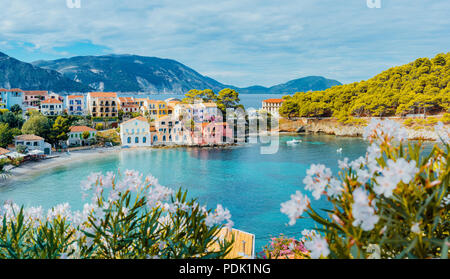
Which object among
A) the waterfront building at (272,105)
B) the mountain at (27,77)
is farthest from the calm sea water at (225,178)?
the mountain at (27,77)

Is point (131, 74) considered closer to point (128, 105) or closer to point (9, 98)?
point (128, 105)

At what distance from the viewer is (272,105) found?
36.1 m

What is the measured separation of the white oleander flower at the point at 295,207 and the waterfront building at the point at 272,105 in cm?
3520

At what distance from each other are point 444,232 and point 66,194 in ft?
42.6

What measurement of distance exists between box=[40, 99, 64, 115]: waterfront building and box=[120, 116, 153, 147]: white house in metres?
7.13

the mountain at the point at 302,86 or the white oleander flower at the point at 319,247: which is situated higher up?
the mountain at the point at 302,86

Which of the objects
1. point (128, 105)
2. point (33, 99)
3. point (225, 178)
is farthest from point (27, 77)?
point (225, 178)

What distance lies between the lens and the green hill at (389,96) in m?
27.2

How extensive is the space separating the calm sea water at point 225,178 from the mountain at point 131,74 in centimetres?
3630

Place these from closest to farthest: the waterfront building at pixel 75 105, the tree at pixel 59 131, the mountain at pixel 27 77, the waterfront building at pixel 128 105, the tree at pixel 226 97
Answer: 1. the tree at pixel 59 131
2. the waterfront building at pixel 75 105
3. the waterfront building at pixel 128 105
4. the tree at pixel 226 97
5. the mountain at pixel 27 77

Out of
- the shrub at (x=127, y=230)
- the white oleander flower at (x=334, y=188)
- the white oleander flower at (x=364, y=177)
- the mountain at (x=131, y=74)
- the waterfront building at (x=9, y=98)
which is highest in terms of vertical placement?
the mountain at (x=131, y=74)

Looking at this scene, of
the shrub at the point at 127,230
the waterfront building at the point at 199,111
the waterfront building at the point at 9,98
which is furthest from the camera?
the waterfront building at the point at 199,111

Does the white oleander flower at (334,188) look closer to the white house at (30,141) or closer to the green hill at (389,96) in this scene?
the white house at (30,141)

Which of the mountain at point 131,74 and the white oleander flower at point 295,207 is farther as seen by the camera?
the mountain at point 131,74
